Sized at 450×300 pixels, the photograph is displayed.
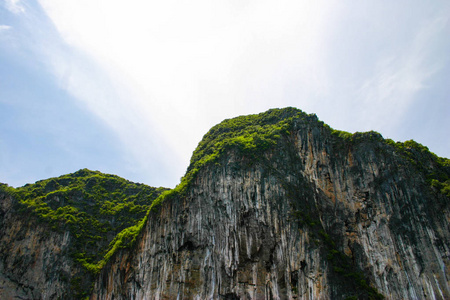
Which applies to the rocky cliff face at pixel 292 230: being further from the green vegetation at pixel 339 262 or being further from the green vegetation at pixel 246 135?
the green vegetation at pixel 246 135

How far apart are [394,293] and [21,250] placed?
40.0m

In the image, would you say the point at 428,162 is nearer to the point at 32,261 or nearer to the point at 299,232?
the point at 299,232

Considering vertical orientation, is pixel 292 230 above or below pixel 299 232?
above

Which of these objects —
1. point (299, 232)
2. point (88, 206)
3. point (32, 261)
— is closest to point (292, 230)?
point (299, 232)

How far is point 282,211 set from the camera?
27844 millimetres

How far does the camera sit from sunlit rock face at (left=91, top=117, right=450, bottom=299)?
23891mm

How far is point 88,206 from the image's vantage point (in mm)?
43750

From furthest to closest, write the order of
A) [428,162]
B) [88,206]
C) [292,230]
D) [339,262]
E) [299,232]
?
[88,206]
[428,162]
[292,230]
[299,232]
[339,262]

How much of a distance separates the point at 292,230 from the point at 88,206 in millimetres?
31457

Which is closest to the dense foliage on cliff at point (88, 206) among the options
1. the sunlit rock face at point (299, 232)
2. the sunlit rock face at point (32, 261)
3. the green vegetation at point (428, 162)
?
the sunlit rock face at point (32, 261)

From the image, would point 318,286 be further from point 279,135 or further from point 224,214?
point 279,135

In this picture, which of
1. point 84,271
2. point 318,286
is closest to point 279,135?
point 318,286

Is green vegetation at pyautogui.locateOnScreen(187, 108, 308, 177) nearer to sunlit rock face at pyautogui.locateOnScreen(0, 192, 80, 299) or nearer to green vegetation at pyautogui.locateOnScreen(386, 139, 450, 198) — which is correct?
green vegetation at pyautogui.locateOnScreen(386, 139, 450, 198)

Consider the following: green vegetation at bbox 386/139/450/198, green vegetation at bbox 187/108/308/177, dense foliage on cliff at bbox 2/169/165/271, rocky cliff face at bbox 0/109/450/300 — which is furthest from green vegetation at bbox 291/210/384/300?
dense foliage on cliff at bbox 2/169/165/271
